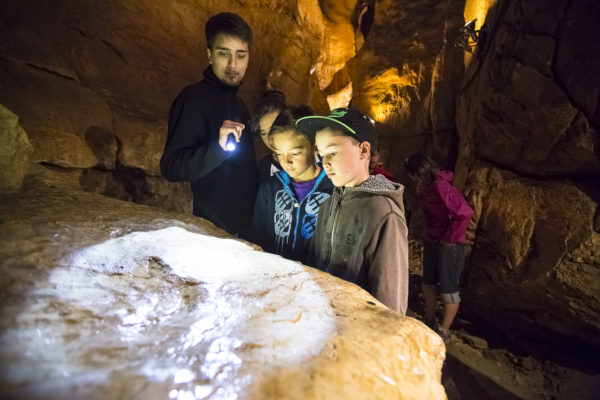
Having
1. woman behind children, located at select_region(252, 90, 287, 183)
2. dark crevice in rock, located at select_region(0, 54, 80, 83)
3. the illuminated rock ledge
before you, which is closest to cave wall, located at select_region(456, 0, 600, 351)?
woman behind children, located at select_region(252, 90, 287, 183)

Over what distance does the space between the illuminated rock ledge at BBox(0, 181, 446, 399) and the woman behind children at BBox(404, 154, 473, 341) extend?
124 inches

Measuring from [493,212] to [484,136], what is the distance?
1285mm

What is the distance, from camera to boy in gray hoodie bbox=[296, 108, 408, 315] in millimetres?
1824

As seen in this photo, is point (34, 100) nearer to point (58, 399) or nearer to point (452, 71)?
point (58, 399)

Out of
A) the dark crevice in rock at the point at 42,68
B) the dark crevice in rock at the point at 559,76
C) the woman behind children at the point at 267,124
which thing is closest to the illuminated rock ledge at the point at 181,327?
the woman behind children at the point at 267,124

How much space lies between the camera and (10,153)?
5.89 ft

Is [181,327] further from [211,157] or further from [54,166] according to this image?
[54,166]

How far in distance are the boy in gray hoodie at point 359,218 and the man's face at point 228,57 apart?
119cm

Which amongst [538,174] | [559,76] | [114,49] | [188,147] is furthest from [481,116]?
[114,49]

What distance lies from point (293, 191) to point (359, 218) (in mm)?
779

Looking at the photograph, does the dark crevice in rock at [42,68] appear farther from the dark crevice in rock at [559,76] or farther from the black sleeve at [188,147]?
the dark crevice in rock at [559,76]

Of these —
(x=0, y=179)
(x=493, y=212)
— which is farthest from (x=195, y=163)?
(x=493, y=212)

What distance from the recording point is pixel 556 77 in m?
3.94

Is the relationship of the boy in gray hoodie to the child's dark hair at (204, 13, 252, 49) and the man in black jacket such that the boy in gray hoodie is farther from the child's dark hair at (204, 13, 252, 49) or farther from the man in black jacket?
the child's dark hair at (204, 13, 252, 49)
